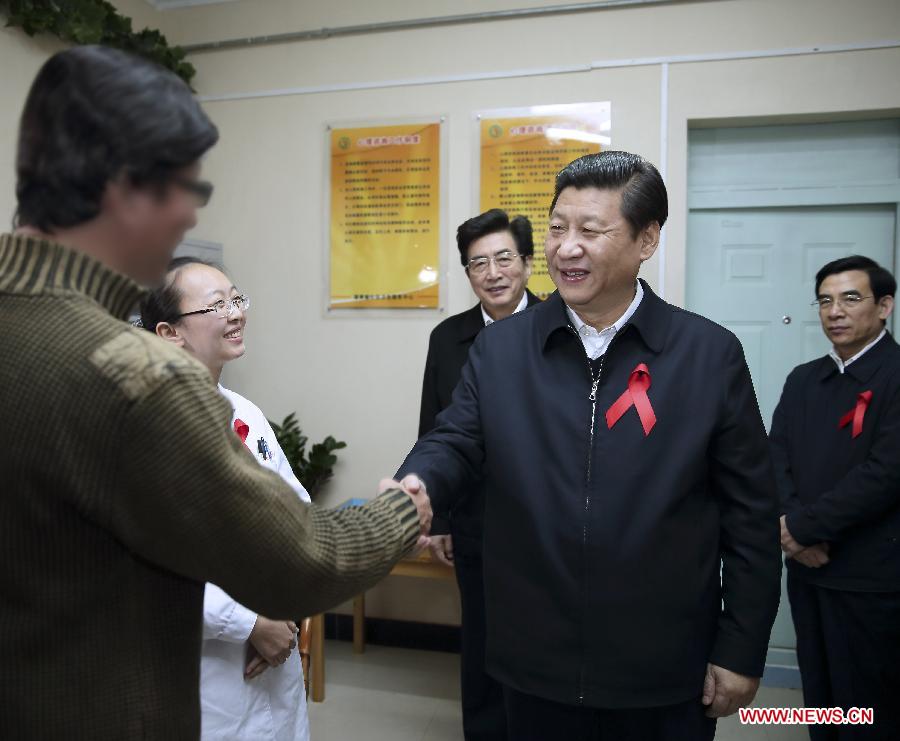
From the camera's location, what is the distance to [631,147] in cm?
314

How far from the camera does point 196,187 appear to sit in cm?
76

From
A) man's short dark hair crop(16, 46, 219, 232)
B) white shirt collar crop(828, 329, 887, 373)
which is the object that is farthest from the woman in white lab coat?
white shirt collar crop(828, 329, 887, 373)

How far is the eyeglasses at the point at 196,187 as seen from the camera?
733 mm

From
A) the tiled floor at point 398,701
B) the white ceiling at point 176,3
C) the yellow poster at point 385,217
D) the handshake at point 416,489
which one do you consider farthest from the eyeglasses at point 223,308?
the white ceiling at point 176,3

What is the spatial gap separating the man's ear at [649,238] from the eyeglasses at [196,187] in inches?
38.3

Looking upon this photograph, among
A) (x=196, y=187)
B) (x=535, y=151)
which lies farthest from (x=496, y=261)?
(x=196, y=187)

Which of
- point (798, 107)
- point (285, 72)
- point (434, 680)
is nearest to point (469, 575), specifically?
point (434, 680)

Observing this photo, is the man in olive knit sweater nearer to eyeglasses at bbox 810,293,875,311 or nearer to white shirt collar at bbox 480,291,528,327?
white shirt collar at bbox 480,291,528,327

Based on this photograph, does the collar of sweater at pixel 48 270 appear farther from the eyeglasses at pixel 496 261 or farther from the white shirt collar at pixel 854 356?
the white shirt collar at pixel 854 356

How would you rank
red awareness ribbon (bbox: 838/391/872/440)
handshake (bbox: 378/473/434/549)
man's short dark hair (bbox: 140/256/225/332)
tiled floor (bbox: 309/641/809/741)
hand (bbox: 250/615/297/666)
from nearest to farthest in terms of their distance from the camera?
1. handshake (bbox: 378/473/434/549)
2. hand (bbox: 250/615/297/666)
3. man's short dark hair (bbox: 140/256/225/332)
4. red awareness ribbon (bbox: 838/391/872/440)
5. tiled floor (bbox: 309/641/809/741)

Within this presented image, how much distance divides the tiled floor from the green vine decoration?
2658 millimetres

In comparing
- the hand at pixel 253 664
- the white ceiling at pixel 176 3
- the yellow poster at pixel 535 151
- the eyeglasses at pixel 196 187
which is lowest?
the hand at pixel 253 664

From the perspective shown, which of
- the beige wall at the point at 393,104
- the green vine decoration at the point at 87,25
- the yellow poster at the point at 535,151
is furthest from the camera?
the yellow poster at the point at 535,151

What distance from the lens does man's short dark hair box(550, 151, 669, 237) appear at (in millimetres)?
1436
